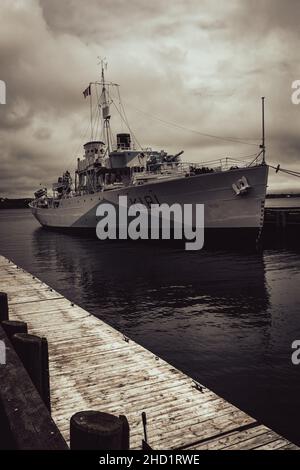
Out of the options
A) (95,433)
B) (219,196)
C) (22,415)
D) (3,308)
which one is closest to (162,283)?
(3,308)

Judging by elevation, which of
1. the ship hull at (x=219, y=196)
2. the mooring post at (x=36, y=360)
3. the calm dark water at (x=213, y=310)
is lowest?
the calm dark water at (x=213, y=310)

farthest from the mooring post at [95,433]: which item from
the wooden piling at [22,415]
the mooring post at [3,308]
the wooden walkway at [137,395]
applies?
the mooring post at [3,308]

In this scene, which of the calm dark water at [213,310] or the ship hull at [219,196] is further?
the ship hull at [219,196]

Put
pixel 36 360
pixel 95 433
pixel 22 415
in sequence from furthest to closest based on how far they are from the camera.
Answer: pixel 36 360 < pixel 22 415 < pixel 95 433

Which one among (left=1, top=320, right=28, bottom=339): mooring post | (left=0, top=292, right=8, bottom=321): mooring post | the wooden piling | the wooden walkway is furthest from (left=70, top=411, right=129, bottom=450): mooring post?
(left=0, top=292, right=8, bottom=321): mooring post

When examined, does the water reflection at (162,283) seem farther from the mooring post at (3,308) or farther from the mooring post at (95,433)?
the mooring post at (95,433)

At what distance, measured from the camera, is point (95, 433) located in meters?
3.33

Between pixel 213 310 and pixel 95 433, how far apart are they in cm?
1252

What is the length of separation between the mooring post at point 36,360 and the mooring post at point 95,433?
2.43 meters

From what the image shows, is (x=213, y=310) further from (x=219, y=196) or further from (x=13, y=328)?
(x=219, y=196)

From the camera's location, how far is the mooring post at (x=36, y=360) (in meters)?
5.76
